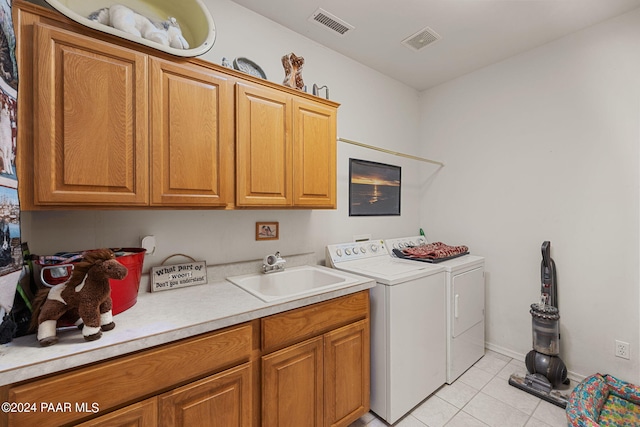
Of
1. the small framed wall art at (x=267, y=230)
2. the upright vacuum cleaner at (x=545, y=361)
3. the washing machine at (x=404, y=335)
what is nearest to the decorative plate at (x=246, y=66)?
the small framed wall art at (x=267, y=230)

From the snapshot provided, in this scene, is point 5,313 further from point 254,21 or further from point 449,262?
point 449,262

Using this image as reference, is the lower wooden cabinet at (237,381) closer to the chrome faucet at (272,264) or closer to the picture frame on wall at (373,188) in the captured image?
the chrome faucet at (272,264)

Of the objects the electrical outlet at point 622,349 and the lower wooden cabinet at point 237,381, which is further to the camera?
the electrical outlet at point 622,349

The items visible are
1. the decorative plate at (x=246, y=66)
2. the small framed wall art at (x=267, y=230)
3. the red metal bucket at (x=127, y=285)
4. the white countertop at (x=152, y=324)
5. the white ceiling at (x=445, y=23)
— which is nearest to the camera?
the white countertop at (x=152, y=324)

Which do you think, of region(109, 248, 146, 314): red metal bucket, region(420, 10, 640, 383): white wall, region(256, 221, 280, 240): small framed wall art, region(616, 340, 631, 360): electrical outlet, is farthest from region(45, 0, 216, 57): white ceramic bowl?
region(616, 340, 631, 360): electrical outlet

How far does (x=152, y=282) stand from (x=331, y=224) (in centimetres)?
141

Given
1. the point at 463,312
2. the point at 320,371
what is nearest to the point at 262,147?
the point at 320,371

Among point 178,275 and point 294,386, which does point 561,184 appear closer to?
point 294,386

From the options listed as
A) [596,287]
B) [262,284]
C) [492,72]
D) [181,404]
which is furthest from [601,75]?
[181,404]

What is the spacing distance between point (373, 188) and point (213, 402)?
7.09 ft

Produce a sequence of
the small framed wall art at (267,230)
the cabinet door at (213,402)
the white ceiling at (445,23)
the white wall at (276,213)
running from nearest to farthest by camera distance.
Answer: the cabinet door at (213,402)
the white wall at (276,213)
the white ceiling at (445,23)
the small framed wall art at (267,230)

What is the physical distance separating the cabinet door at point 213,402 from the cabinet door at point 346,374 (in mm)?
471

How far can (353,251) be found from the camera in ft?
7.53

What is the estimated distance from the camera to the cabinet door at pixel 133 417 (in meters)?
0.88
